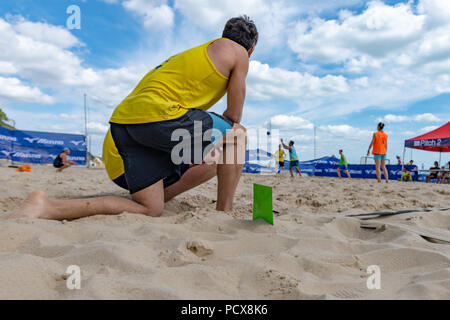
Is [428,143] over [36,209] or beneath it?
over

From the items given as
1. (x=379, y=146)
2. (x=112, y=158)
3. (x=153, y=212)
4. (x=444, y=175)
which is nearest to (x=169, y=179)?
(x=153, y=212)

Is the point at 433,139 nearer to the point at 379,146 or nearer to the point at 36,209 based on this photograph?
the point at 379,146

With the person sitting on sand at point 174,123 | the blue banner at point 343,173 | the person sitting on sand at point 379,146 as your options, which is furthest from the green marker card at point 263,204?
the blue banner at point 343,173

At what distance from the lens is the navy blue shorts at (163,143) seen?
5.78 ft

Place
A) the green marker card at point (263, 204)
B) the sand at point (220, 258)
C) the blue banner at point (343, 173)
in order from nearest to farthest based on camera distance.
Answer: the sand at point (220, 258), the green marker card at point (263, 204), the blue banner at point (343, 173)

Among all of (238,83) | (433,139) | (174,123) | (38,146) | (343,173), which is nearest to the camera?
(174,123)

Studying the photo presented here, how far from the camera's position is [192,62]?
5.84ft

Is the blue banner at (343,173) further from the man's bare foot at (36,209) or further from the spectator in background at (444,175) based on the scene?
the man's bare foot at (36,209)

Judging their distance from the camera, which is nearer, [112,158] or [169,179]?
[112,158]

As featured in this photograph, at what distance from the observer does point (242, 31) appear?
75.2 inches

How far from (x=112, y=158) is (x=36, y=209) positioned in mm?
509

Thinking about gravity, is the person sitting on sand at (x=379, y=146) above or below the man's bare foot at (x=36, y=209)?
above

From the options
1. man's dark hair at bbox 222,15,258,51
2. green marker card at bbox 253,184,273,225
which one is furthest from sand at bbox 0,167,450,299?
man's dark hair at bbox 222,15,258,51
